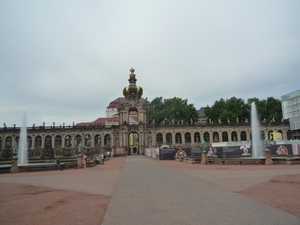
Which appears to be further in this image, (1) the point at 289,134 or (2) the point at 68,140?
(1) the point at 289,134

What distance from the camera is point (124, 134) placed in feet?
241

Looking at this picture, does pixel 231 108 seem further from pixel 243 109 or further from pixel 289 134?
pixel 289 134

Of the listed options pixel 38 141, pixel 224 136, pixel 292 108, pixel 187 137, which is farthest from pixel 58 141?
pixel 292 108

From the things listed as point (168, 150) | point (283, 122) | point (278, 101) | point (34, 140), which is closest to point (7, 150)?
point (34, 140)

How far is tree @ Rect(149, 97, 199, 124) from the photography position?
98.2 metres

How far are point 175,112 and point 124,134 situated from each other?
31.9 meters

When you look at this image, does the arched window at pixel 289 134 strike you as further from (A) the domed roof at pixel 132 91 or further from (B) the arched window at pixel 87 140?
(B) the arched window at pixel 87 140

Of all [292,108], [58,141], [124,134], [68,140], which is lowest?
[58,141]

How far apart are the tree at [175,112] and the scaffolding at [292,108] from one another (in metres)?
30.7

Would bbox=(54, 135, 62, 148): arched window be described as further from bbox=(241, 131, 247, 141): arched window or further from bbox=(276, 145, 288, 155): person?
bbox=(276, 145, 288, 155): person

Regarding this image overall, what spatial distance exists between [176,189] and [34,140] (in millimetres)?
71056

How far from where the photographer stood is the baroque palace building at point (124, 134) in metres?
73.7

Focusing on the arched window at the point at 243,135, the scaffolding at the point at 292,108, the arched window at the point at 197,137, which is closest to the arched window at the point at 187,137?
the arched window at the point at 197,137

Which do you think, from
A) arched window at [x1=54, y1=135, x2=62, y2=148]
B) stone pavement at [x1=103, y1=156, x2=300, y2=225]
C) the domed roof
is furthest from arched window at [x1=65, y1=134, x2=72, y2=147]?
stone pavement at [x1=103, y1=156, x2=300, y2=225]
